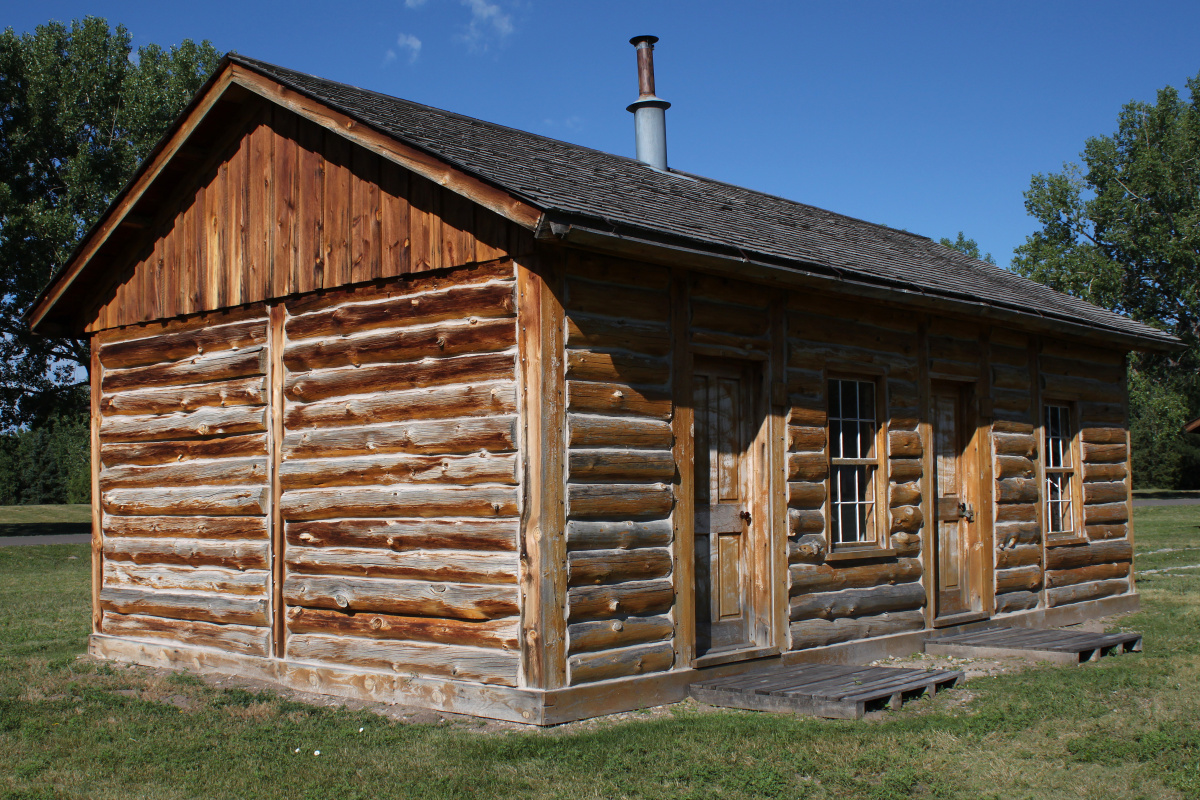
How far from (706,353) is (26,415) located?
2589 centimetres

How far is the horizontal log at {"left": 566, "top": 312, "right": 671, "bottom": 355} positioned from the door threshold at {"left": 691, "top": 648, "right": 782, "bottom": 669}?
2.29 metres

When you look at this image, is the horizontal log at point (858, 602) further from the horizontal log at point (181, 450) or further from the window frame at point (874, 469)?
the horizontal log at point (181, 450)

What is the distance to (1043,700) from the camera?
7.49 meters

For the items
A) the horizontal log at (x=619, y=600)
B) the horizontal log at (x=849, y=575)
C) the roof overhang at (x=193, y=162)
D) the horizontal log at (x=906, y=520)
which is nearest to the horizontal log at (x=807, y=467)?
the horizontal log at (x=849, y=575)

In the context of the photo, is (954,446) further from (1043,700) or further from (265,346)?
(265,346)

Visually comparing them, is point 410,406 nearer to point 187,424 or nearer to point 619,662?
point 619,662

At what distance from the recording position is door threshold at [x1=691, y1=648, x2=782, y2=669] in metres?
7.89

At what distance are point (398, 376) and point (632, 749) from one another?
3.34m

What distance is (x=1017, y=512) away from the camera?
38.8 feet

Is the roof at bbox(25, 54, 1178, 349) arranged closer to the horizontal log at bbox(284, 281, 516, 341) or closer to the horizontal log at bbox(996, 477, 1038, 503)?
the horizontal log at bbox(284, 281, 516, 341)

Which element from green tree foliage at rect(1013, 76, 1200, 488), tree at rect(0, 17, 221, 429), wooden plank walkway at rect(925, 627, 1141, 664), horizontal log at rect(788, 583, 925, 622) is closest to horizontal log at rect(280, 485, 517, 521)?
horizontal log at rect(788, 583, 925, 622)

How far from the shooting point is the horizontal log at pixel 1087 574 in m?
12.4

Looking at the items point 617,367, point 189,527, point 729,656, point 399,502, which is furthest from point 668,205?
point 189,527

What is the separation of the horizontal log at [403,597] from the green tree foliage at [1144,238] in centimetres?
4047
